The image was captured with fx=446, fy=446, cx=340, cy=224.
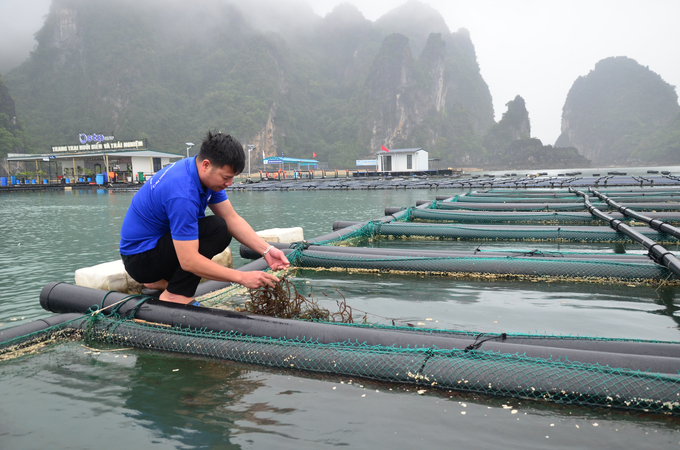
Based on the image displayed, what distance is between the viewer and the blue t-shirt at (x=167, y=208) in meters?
2.89

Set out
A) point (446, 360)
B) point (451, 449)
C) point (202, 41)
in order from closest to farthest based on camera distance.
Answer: point (451, 449), point (446, 360), point (202, 41)

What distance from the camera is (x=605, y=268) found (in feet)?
17.4

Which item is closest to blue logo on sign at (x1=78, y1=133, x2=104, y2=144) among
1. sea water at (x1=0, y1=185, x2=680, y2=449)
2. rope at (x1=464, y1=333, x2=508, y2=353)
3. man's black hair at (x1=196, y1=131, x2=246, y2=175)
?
sea water at (x1=0, y1=185, x2=680, y2=449)

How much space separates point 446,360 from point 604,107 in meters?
215

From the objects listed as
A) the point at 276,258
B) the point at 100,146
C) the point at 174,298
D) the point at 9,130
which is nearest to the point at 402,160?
the point at 100,146

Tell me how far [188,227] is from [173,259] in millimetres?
454

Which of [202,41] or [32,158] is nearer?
[32,158]

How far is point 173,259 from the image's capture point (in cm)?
324

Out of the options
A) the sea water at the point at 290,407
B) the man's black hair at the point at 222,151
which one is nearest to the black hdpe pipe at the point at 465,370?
the sea water at the point at 290,407

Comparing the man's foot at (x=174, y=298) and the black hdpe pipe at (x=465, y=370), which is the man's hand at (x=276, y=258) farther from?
the man's foot at (x=174, y=298)

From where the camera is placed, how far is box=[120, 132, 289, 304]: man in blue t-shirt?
2.91 meters

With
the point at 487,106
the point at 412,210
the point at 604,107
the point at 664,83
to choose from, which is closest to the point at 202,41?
the point at 487,106

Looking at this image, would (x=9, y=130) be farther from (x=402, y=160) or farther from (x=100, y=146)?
(x=402, y=160)

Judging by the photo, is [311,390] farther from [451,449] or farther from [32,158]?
[32,158]
